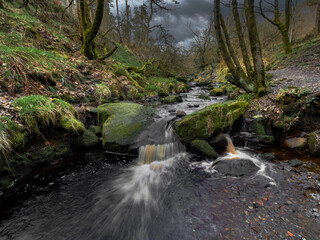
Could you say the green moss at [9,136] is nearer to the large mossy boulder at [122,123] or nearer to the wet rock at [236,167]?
the large mossy boulder at [122,123]

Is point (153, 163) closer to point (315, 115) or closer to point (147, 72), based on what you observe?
point (315, 115)

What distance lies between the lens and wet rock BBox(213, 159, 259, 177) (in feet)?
11.0

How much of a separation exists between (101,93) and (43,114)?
3.27m

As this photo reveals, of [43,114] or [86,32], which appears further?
[86,32]

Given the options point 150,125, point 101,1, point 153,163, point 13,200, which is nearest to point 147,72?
point 101,1

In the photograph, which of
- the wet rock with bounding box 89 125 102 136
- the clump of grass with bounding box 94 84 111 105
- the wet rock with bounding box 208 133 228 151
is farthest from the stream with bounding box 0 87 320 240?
the clump of grass with bounding box 94 84 111 105

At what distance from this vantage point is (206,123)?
460cm

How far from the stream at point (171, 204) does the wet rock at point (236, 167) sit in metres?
0.05

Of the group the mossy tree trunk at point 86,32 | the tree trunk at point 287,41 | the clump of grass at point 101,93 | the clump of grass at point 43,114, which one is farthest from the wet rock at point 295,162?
the tree trunk at point 287,41

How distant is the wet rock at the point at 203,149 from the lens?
407cm

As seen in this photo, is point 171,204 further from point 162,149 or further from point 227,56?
point 227,56

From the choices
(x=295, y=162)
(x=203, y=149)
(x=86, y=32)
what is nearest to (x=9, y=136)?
(x=203, y=149)

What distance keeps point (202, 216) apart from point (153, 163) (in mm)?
1974

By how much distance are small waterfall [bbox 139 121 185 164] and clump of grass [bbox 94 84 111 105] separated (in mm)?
3281
